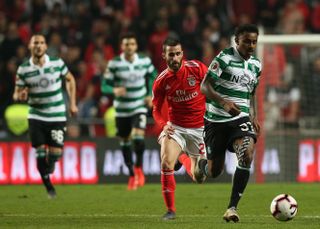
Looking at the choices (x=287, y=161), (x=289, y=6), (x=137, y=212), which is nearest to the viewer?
(x=137, y=212)

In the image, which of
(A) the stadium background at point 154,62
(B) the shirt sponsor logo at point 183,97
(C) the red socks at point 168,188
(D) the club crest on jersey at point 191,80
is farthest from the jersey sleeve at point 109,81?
(C) the red socks at point 168,188

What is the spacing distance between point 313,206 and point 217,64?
2856 mm

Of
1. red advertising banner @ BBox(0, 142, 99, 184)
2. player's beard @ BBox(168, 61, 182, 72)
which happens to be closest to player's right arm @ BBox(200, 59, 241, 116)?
player's beard @ BBox(168, 61, 182, 72)

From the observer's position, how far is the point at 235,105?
10.0 meters

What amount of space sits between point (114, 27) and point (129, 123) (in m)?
5.45

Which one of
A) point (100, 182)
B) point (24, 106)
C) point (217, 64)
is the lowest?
point (100, 182)

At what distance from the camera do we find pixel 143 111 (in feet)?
51.6

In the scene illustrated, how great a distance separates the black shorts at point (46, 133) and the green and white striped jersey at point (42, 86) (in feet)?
0.24

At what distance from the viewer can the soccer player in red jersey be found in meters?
10.6

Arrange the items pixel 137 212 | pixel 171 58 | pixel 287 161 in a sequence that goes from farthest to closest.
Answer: pixel 287 161, pixel 137 212, pixel 171 58

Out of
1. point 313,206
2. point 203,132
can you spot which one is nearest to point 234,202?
point 203,132

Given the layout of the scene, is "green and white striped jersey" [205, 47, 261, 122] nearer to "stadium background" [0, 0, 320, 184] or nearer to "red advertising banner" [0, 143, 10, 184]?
"stadium background" [0, 0, 320, 184]

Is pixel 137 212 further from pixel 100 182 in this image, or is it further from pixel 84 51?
pixel 84 51

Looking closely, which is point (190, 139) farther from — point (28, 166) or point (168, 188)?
point (28, 166)
